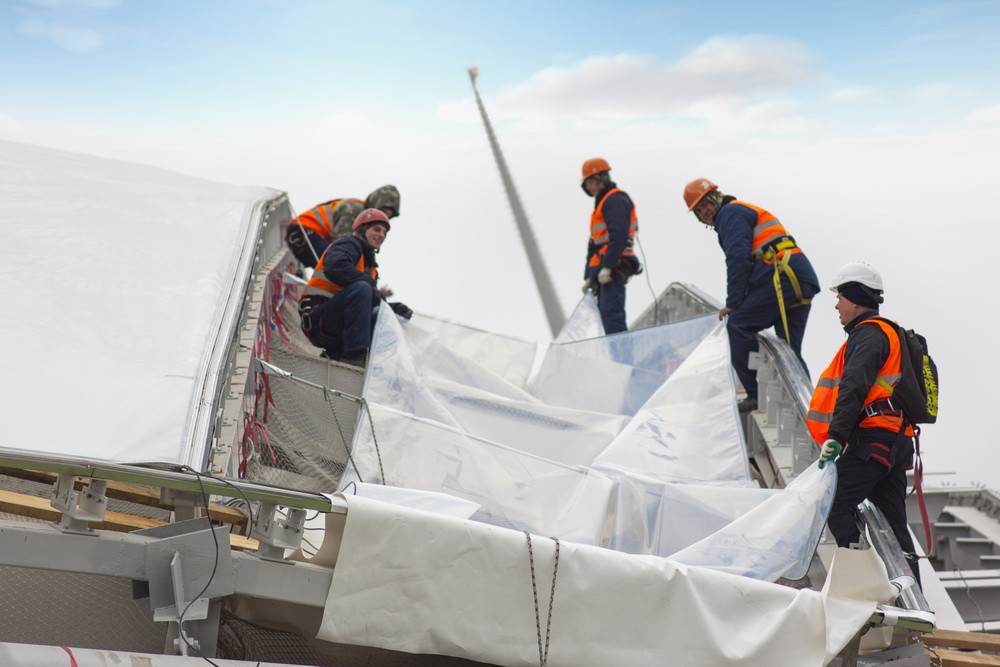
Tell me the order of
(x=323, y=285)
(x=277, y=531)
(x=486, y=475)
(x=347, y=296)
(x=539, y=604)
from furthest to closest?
1. (x=323, y=285)
2. (x=347, y=296)
3. (x=486, y=475)
4. (x=539, y=604)
5. (x=277, y=531)

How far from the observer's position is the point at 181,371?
458 cm

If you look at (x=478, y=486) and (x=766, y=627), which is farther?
(x=478, y=486)

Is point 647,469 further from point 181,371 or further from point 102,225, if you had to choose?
point 102,225

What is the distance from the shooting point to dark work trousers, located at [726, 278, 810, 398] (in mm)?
6805

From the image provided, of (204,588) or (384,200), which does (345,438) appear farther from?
(384,200)

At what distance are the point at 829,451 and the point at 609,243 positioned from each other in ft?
13.1

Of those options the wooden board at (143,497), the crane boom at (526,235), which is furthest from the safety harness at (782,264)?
the crane boom at (526,235)

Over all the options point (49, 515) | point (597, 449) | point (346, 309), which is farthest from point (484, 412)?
point (49, 515)

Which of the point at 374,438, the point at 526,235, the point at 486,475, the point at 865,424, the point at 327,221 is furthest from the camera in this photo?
the point at 526,235

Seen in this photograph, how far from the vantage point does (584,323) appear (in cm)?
857

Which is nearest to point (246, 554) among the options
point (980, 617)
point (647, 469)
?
point (647, 469)

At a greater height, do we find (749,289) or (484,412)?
(749,289)

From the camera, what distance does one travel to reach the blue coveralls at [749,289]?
677 cm

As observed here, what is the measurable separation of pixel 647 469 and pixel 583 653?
1.57 m
